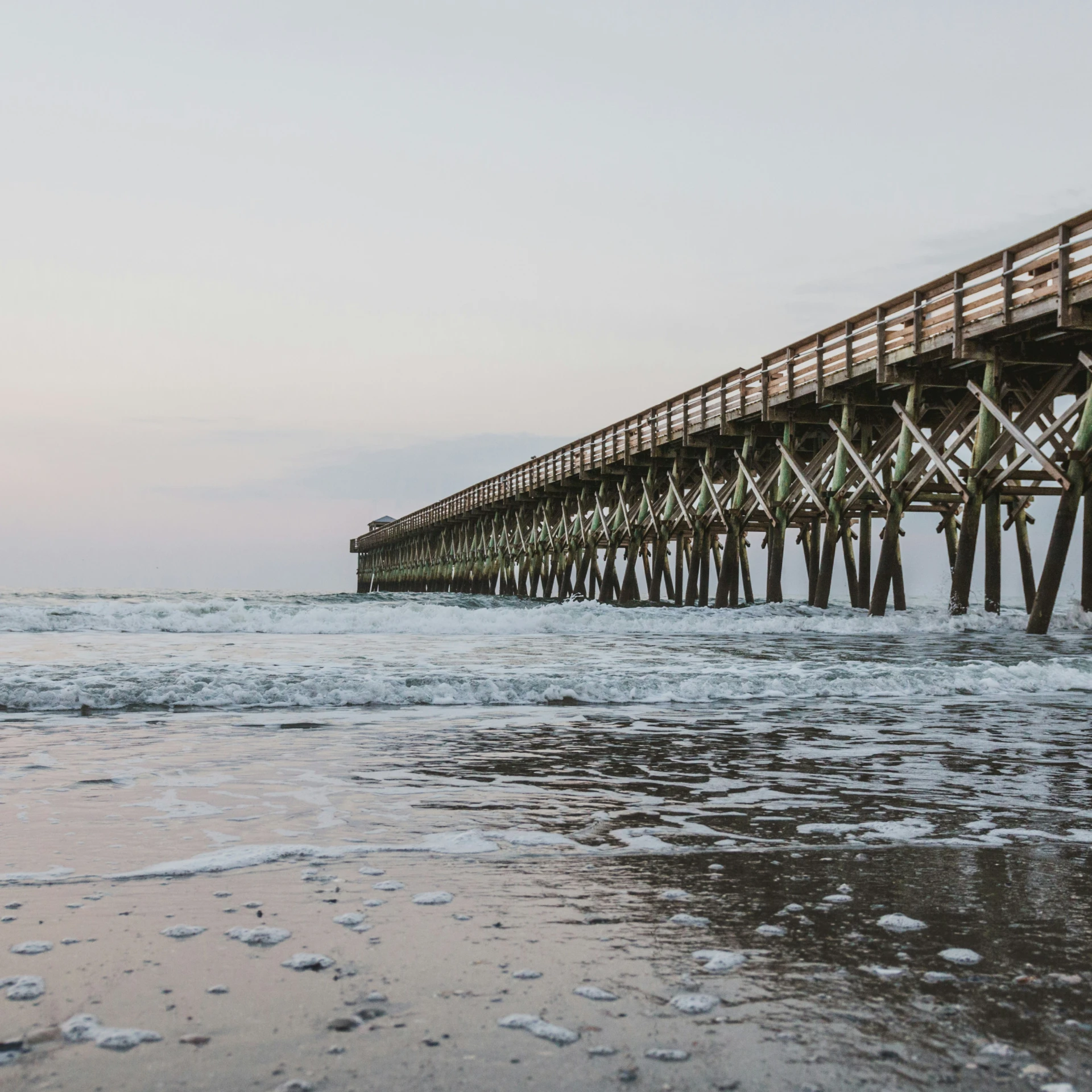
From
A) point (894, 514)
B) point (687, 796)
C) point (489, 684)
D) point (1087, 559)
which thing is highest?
point (894, 514)

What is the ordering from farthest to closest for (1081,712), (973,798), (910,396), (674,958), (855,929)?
(910,396), (1081,712), (973,798), (855,929), (674,958)

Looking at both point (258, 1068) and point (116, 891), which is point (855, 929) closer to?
point (258, 1068)

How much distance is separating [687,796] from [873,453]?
55.4ft

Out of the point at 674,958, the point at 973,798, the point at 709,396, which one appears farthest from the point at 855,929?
the point at 709,396

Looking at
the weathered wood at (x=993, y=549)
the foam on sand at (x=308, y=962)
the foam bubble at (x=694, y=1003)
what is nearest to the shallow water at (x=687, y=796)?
the foam bubble at (x=694, y=1003)

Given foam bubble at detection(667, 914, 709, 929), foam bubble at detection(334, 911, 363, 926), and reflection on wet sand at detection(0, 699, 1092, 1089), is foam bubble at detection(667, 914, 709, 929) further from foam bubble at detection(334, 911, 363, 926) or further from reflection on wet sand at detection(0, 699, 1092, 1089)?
foam bubble at detection(334, 911, 363, 926)

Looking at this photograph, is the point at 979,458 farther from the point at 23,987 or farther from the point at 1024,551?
the point at 23,987

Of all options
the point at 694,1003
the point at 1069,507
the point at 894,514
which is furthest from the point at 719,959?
the point at 894,514

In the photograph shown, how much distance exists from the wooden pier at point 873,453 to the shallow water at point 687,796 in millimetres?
5353

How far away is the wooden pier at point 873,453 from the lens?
46.2 ft

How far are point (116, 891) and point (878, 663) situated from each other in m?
→ 8.78

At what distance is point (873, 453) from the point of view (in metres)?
19.8

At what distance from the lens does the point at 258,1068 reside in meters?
1.75

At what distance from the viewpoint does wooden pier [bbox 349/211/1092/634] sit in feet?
46.2
